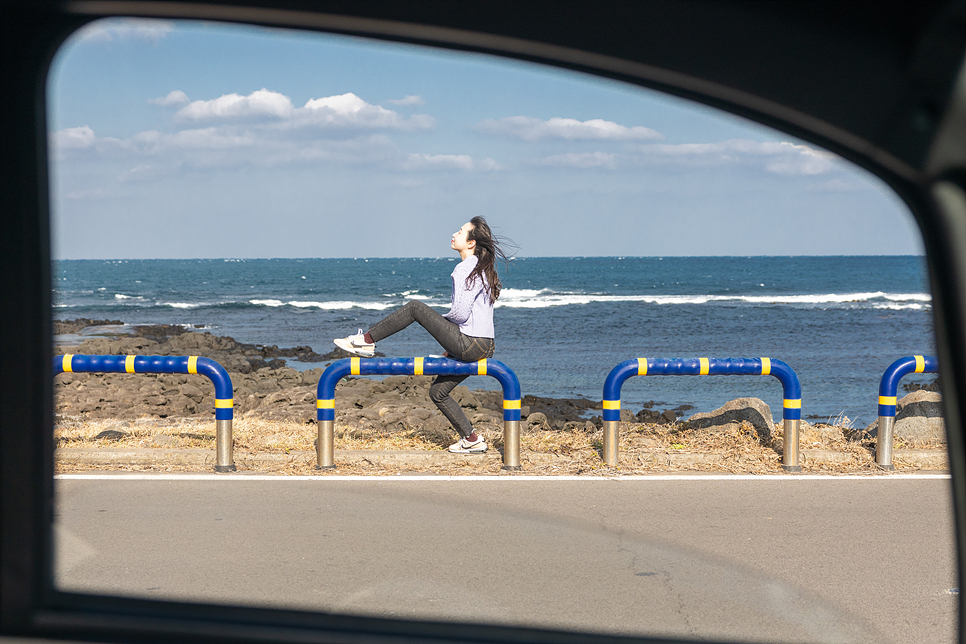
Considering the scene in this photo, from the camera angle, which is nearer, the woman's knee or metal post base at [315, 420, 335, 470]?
metal post base at [315, 420, 335, 470]

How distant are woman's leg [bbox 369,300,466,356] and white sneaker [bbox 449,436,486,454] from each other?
0.88 metres

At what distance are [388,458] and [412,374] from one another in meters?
0.91

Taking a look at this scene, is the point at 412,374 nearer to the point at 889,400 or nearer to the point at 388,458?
the point at 388,458

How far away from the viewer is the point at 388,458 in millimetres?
7566

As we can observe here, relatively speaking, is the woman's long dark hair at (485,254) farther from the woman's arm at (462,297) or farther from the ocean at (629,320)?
the ocean at (629,320)

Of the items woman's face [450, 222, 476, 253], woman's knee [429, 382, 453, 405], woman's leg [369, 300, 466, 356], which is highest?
woman's face [450, 222, 476, 253]

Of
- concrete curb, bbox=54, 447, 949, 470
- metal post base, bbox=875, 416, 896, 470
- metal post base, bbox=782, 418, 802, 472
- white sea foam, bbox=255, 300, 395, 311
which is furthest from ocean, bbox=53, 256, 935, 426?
concrete curb, bbox=54, 447, 949, 470

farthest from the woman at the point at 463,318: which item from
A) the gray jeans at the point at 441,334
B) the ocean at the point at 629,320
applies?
the ocean at the point at 629,320

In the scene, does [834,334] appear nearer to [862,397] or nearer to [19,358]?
[862,397]

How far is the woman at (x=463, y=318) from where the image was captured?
7.32m

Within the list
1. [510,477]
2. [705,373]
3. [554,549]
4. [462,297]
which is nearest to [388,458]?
[510,477]

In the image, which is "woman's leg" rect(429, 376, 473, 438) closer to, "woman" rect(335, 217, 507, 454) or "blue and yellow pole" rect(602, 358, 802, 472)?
"woman" rect(335, 217, 507, 454)

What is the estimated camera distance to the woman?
732cm

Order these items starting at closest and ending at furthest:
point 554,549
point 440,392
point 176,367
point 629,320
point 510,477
A: point 554,549 → point 176,367 → point 510,477 → point 440,392 → point 629,320
